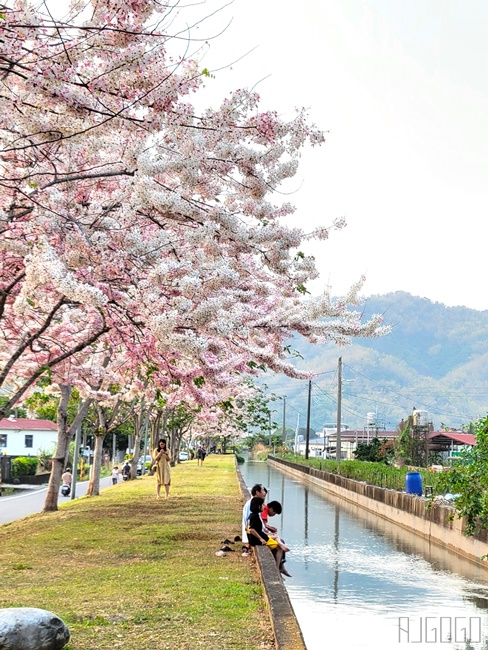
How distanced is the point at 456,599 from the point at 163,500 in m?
13.6

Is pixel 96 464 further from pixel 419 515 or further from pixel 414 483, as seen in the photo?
pixel 419 515

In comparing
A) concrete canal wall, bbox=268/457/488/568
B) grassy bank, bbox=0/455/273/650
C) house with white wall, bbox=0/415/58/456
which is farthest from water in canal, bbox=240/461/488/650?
house with white wall, bbox=0/415/58/456

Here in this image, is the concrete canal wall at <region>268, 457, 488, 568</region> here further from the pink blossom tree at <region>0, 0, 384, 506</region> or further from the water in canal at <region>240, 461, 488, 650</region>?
the pink blossom tree at <region>0, 0, 384, 506</region>

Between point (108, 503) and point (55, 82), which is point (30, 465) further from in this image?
point (55, 82)

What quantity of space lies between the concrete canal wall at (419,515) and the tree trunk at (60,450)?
30.6ft

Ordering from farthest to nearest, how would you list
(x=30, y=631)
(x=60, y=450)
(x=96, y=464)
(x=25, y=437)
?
1. (x=25, y=437)
2. (x=96, y=464)
3. (x=60, y=450)
4. (x=30, y=631)

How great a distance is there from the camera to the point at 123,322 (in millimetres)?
10359

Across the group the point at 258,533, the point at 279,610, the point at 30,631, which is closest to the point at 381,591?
the point at 258,533

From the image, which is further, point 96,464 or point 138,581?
point 96,464

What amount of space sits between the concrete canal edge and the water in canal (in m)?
0.84

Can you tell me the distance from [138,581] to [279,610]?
2.76 metres

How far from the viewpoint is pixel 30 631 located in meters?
6.33

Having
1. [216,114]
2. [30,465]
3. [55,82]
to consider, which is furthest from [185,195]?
[30,465]

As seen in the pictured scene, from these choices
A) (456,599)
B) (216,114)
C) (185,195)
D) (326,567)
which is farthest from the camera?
(326,567)
